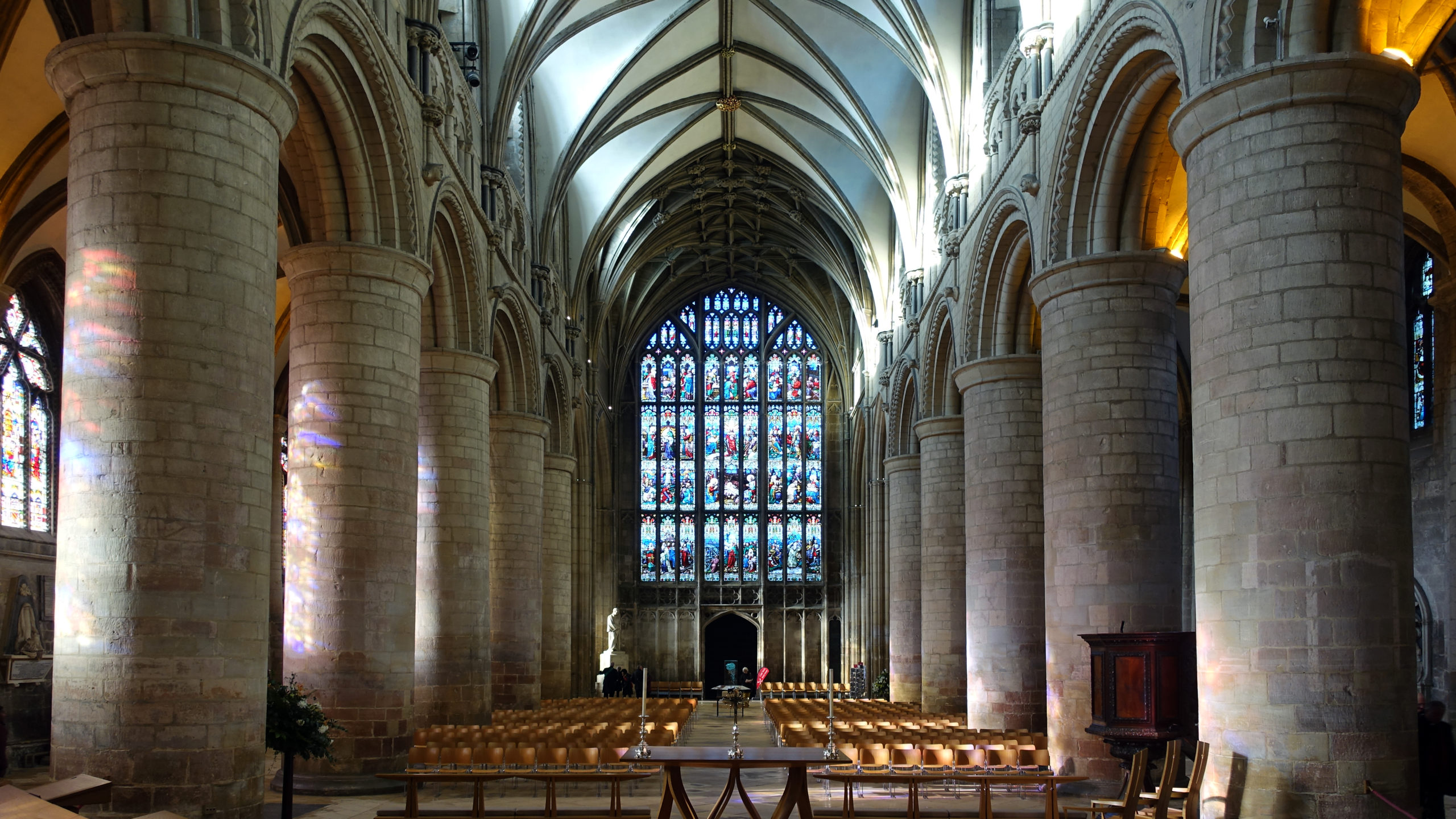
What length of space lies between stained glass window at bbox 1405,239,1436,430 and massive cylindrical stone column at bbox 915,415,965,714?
714 centimetres

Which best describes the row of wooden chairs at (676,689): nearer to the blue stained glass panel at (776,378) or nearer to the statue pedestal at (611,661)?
the statue pedestal at (611,661)

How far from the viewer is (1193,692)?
10.5 m

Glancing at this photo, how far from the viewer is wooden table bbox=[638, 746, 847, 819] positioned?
933 cm

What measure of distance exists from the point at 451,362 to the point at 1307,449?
12384mm

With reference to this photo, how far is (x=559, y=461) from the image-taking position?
2861 centimetres

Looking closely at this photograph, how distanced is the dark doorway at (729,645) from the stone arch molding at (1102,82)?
29.7 m

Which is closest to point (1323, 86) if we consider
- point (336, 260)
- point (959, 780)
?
point (959, 780)

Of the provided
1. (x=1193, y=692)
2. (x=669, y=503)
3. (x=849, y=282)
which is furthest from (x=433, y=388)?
(x=669, y=503)

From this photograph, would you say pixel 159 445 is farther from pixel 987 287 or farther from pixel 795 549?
pixel 795 549

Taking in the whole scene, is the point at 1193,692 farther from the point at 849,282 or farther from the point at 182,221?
the point at 849,282

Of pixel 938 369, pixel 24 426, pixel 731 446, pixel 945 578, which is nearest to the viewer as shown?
pixel 24 426

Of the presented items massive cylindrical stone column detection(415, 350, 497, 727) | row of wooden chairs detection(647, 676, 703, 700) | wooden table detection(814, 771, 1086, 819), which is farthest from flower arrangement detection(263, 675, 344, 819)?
row of wooden chairs detection(647, 676, 703, 700)

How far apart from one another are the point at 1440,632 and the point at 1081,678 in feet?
26.7

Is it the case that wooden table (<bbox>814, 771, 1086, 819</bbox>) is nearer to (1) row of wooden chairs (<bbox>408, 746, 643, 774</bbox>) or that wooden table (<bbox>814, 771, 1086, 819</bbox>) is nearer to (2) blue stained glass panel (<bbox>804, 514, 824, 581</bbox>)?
(1) row of wooden chairs (<bbox>408, 746, 643, 774</bbox>)
